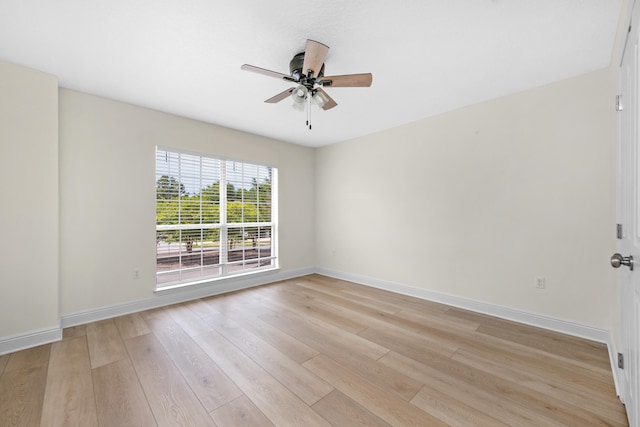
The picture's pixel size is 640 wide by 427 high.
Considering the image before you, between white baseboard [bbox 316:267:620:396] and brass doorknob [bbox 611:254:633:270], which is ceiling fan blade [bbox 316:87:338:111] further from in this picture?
white baseboard [bbox 316:267:620:396]

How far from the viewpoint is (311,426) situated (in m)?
1.45

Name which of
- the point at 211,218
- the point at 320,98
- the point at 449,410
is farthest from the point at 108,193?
the point at 449,410

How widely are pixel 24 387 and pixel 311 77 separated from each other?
3.08m

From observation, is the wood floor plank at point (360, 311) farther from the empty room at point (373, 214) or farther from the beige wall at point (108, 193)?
the beige wall at point (108, 193)

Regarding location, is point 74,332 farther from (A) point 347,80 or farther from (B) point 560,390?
(B) point 560,390

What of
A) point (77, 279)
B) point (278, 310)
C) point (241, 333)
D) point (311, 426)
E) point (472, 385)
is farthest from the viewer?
point (278, 310)

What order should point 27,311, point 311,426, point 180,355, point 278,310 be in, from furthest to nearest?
1. point 278,310
2. point 27,311
3. point 180,355
4. point 311,426

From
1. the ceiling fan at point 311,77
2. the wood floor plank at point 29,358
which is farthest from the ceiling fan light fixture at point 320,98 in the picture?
the wood floor plank at point 29,358

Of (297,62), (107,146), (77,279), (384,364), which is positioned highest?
(297,62)

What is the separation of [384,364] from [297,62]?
2543 mm

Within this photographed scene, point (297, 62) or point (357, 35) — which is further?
point (297, 62)

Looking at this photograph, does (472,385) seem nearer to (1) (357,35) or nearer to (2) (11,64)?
(1) (357,35)

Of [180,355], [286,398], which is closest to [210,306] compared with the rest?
[180,355]

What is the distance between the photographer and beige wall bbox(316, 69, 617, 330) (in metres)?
2.40
